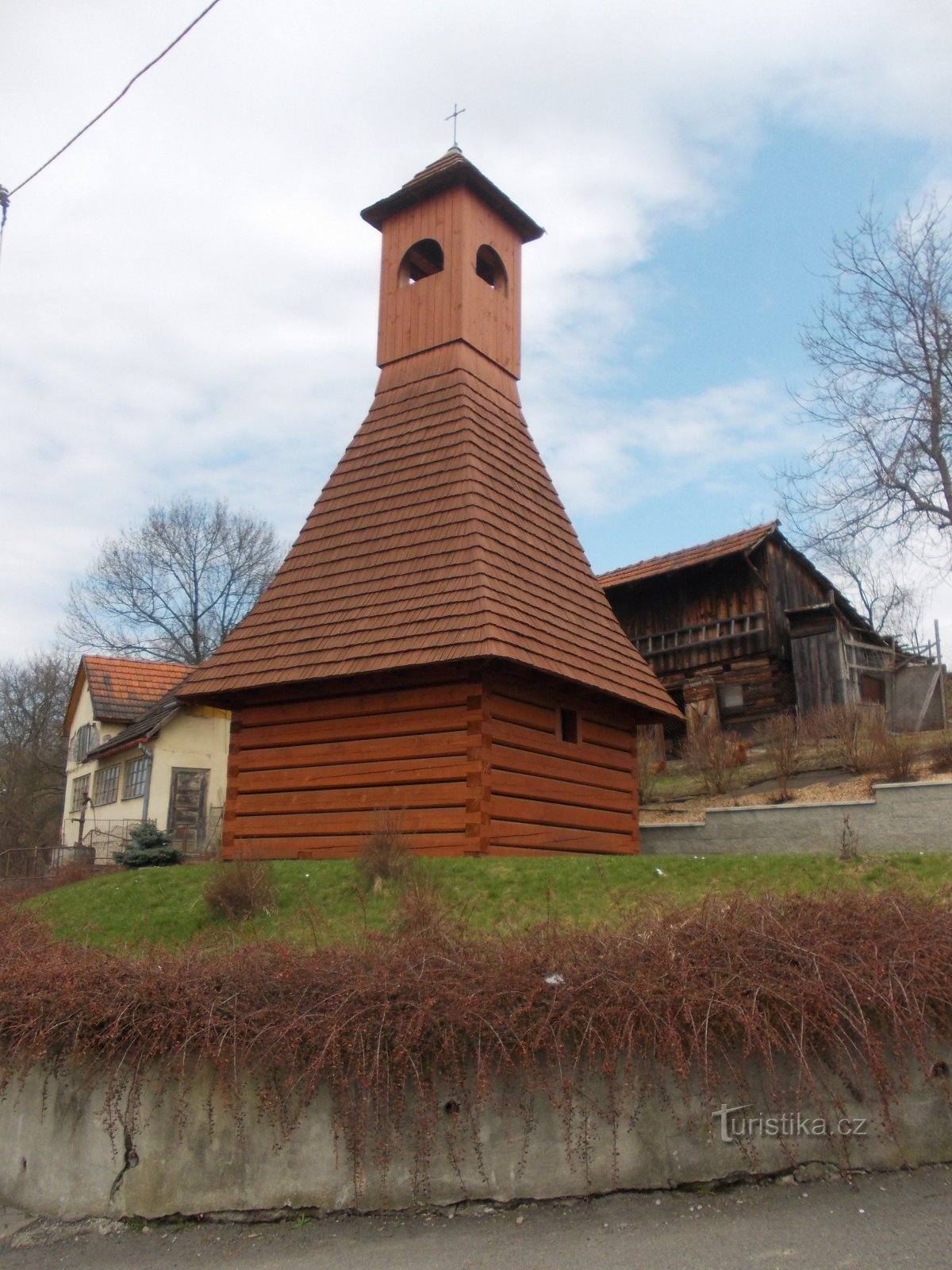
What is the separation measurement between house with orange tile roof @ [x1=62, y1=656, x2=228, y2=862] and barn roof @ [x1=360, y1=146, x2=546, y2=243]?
11841 mm

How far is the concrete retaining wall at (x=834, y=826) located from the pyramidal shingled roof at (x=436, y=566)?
1793 millimetres

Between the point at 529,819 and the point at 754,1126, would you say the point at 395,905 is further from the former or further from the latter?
the point at 754,1126

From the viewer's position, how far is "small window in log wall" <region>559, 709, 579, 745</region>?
12.9 m

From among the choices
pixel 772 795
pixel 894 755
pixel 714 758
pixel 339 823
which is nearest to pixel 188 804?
pixel 714 758

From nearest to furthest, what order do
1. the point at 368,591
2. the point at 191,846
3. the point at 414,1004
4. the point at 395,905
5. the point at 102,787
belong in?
the point at 414,1004, the point at 395,905, the point at 368,591, the point at 191,846, the point at 102,787

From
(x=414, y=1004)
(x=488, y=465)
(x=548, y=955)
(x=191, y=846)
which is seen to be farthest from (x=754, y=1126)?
(x=191, y=846)

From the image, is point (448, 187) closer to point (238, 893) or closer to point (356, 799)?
point (356, 799)

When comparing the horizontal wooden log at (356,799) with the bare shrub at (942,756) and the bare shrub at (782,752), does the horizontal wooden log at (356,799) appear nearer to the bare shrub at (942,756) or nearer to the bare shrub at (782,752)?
A: the bare shrub at (782,752)

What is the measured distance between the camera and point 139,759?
25062mm

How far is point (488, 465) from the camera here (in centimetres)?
1351

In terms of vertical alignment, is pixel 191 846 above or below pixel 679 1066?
above

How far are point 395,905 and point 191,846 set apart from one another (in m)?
15.8

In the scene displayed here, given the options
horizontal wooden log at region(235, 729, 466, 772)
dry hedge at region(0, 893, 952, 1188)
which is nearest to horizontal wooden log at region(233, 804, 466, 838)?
horizontal wooden log at region(235, 729, 466, 772)

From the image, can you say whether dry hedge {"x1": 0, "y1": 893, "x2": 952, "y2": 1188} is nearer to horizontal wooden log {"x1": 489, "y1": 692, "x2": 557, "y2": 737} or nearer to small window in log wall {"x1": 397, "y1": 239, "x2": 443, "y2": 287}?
horizontal wooden log {"x1": 489, "y1": 692, "x2": 557, "y2": 737}
